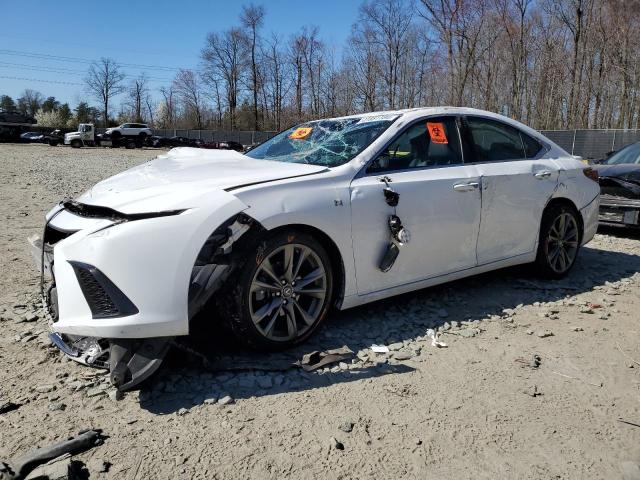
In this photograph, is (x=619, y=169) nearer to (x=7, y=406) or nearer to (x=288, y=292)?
(x=288, y=292)

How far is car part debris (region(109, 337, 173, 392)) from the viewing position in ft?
8.55

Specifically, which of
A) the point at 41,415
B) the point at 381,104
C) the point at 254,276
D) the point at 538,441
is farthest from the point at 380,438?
the point at 381,104

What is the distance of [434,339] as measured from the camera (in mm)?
3576

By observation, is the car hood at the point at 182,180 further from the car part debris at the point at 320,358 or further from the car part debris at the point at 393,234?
the car part debris at the point at 320,358

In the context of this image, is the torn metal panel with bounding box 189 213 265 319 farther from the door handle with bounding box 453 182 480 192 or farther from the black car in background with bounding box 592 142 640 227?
the black car in background with bounding box 592 142 640 227

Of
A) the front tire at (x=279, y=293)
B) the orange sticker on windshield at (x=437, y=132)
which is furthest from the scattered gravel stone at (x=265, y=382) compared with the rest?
the orange sticker on windshield at (x=437, y=132)

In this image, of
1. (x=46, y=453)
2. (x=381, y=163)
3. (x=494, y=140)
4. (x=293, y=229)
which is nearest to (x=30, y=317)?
(x=46, y=453)

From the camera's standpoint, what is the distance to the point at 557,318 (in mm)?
4062

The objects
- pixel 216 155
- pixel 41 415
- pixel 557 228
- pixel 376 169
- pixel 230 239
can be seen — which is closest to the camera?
pixel 41 415

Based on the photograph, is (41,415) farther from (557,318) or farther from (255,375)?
(557,318)

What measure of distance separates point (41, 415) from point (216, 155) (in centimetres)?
219

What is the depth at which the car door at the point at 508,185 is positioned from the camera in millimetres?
4246

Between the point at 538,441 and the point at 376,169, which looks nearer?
the point at 538,441

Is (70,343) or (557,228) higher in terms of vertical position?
(557,228)
